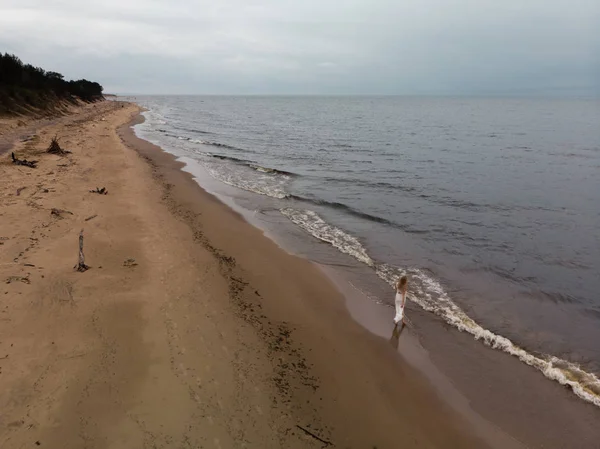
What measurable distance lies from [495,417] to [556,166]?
80.4ft

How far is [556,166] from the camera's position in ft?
80.8

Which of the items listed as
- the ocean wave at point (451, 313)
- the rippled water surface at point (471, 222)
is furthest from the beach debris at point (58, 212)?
the ocean wave at point (451, 313)

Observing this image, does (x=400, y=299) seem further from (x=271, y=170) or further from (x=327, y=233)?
(x=271, y=170)

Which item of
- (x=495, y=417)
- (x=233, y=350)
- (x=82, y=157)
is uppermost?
(x=82, y=157)

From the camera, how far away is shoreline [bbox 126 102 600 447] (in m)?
5.36

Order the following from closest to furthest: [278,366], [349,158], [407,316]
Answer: [278,366]
[407,316]
[349,158]

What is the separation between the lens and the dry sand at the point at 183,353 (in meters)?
4.68

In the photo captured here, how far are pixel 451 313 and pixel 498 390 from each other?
2258 mm

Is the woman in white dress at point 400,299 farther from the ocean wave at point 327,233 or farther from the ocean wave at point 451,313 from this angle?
the ocean wave at point 327,233

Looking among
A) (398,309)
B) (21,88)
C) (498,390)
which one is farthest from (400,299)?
(21,88)

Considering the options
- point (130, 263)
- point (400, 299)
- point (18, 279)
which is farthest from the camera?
point (130, 263)

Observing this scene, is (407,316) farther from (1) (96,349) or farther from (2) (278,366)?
(1) (96,349)

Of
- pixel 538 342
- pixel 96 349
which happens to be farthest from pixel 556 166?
pixel 96 349

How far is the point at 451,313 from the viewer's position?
8.20 meters
